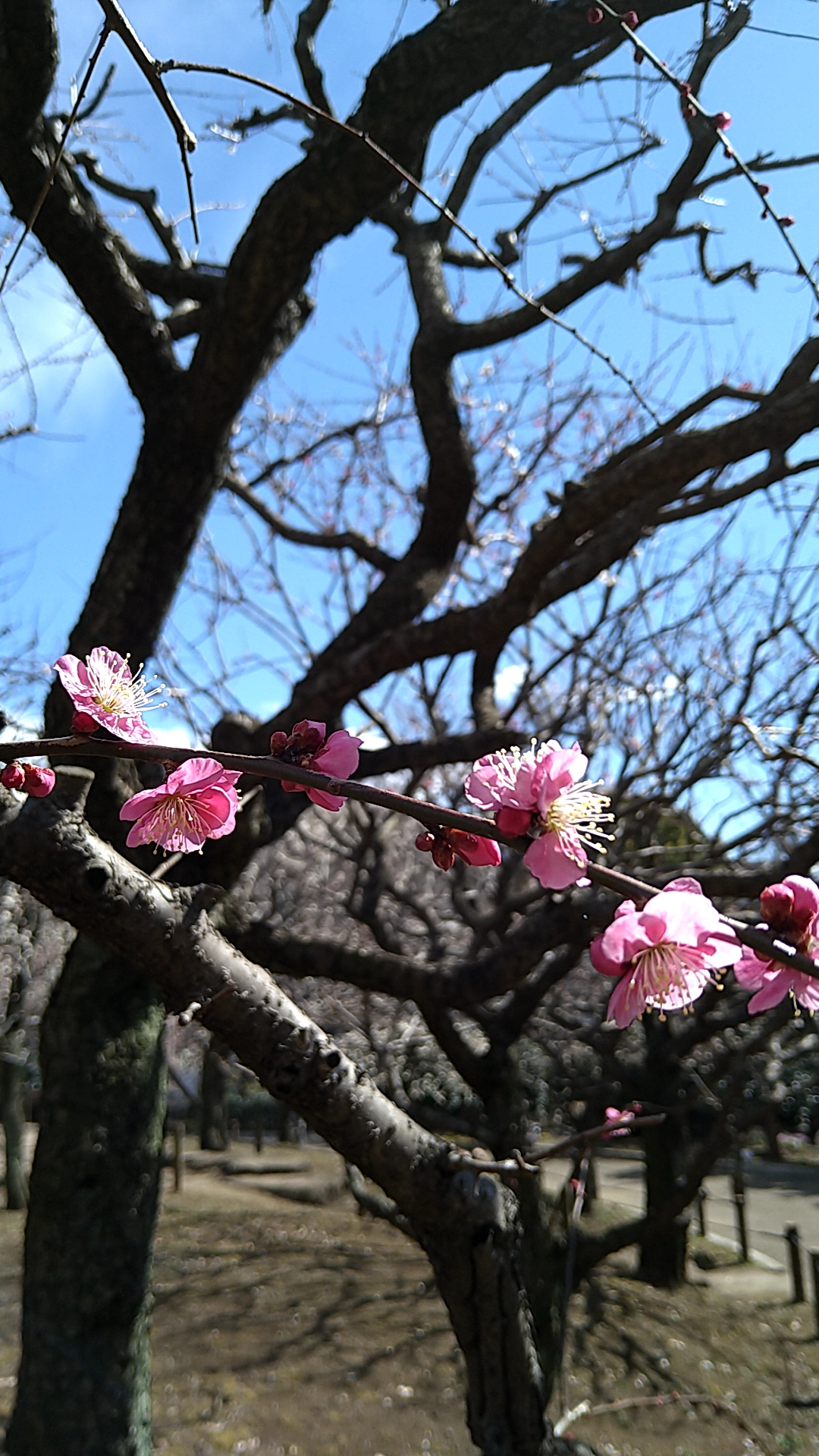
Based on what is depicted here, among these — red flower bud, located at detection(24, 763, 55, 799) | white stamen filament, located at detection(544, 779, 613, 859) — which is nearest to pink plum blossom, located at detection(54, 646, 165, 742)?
red flower bud, located at detection(24, 763, 55, 799)

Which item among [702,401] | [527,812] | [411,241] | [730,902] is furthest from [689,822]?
[527,812]

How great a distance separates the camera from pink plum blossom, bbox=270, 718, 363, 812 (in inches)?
35.4

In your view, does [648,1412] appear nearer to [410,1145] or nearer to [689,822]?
[689,822]

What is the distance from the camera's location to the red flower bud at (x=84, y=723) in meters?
0.84

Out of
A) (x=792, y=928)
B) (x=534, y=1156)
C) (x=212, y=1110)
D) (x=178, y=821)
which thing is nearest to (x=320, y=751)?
(x=178, y=821)

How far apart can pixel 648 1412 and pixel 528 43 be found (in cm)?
615

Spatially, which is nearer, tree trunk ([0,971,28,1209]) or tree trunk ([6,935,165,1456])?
tree trunk ([6,935,165,1456])

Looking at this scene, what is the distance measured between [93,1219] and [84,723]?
2643mm

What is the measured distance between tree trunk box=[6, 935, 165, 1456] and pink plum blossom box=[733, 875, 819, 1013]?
2.49 m

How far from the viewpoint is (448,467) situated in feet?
13.3

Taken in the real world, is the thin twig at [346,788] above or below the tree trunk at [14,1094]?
above

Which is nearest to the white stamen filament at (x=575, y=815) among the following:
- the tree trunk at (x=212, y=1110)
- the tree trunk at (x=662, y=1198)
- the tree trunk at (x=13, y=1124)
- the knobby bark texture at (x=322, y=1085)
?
the knobby bark texture at (x=322, y=1085)

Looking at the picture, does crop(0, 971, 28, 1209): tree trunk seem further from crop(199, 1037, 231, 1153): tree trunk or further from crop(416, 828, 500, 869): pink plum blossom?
crop(416, 828, 500, 869): pink plum blossom

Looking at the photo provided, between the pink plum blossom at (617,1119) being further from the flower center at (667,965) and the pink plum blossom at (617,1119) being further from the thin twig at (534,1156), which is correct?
the flower center at (667,965)
